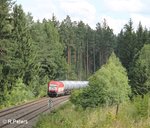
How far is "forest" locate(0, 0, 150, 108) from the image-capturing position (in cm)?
4628

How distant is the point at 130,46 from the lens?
9088 centimetres

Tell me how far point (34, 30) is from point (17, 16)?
18172mm

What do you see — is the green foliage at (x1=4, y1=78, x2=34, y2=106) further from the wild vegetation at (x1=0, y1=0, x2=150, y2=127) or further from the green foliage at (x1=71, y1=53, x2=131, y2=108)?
the green foliage at (x1=71, y1=53, x2=131, y2=108)

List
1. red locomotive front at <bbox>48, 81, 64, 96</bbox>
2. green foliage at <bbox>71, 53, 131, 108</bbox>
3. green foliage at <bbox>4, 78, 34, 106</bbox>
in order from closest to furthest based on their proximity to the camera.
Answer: green foliage at <bbox>71, 53, 131, 108</bbox> → green foliage at <bbox>4, 78, 34, 106</bbox> → red locomotive front at <bbox>48, 81, 64, 96</bbox>

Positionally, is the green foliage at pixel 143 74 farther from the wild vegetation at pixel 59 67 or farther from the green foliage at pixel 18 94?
the green foliage at pixel 18 94

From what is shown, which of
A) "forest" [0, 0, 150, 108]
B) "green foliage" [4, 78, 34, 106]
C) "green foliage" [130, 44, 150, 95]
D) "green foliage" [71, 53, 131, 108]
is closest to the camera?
"green foliage" [71, 53, 131, 108]

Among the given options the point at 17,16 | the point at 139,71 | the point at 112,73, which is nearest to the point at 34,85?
the point at 17,16

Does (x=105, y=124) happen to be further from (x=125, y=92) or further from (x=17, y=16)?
(x=17, y=16)

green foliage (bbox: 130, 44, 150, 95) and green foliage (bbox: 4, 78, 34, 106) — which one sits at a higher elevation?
green foliage (bbox: 130, 44, 150, 95)

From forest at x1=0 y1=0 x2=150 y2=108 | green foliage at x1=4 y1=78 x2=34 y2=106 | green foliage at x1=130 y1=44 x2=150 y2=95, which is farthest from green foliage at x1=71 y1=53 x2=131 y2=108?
green foliage at x1=4 y1=78 x2=34 y2=106

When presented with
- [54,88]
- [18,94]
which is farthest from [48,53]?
[18,94]

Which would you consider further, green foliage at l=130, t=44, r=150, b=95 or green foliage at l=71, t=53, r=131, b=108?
green foliage at l=130, t=44, r=150, b=95

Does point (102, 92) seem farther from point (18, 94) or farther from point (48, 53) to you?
point (48, 53)

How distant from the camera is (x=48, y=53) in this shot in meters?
83.4
